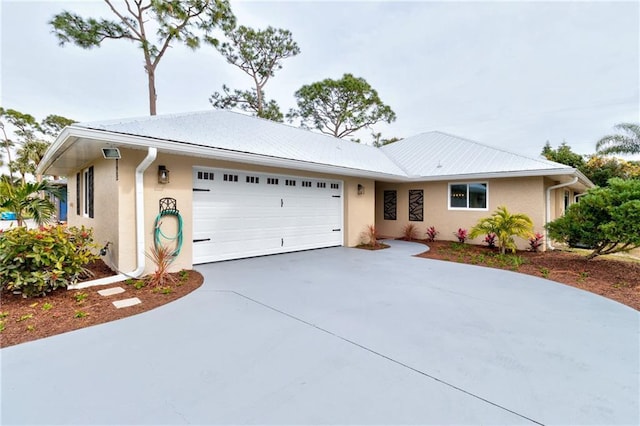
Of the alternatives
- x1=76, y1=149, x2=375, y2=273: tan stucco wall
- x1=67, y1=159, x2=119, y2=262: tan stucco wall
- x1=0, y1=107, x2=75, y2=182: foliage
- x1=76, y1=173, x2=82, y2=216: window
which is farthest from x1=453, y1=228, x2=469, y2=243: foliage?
x1=0, y1=107, x2=75, y2=182: foliage

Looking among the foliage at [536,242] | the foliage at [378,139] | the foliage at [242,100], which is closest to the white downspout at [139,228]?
the foliage at [536,242]

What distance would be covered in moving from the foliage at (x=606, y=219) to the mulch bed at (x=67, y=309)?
827cm

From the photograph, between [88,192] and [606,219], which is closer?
[606,219]

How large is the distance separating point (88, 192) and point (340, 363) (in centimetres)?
825

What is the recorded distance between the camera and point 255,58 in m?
16.8

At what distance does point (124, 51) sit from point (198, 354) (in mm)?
15238

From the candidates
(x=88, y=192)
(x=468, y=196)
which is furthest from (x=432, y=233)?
(x=88, y=192)

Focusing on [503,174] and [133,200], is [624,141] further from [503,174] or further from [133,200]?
[133,200]

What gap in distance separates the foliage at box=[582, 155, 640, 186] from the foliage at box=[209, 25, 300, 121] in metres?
21.6

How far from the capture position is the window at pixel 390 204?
12005 mm

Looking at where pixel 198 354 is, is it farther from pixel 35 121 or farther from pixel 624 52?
pixel 35 121

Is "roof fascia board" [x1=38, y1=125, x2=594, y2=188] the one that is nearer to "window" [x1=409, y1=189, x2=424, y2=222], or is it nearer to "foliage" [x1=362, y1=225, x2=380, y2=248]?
"window" [x1=409, y1=189, x2=424, y2=222]

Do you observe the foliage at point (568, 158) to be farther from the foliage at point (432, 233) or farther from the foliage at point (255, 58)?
the foliage at point (255, 58)

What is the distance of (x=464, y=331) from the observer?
3.20 meters
